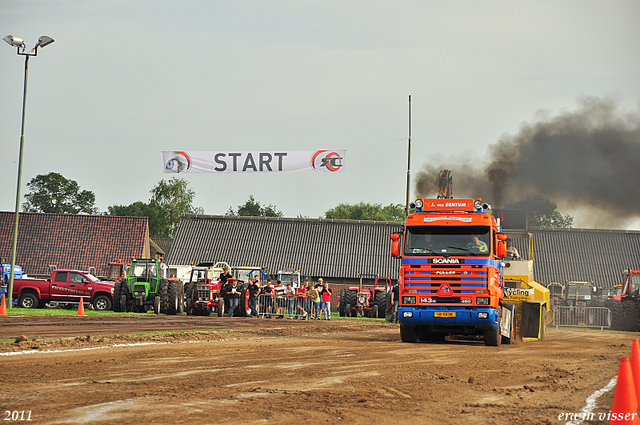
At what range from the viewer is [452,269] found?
16172mm

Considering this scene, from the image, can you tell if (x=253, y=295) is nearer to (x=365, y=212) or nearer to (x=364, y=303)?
(x=364, y=303)

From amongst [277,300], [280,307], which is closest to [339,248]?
[277,300]

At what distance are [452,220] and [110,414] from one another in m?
10.9

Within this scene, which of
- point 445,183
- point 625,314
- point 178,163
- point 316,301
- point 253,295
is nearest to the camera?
point 445,183

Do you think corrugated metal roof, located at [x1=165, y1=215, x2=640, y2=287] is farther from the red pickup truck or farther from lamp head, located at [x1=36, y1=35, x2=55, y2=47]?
lamp head, located at [x1=36, y1=35, x2=55, y2=47]

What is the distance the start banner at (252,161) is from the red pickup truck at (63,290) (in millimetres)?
6726

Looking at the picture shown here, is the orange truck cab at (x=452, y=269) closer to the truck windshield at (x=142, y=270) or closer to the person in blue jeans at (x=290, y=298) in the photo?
the person in blue jeans at (x=290, y=298)

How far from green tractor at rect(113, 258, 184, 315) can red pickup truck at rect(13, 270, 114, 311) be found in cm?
296

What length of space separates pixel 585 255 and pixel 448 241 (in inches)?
1647

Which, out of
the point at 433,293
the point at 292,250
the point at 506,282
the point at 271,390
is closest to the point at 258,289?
the point at 506,282

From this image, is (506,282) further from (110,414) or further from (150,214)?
(150,214)

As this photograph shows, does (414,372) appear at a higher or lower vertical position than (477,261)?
lower

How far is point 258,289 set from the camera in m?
30.2

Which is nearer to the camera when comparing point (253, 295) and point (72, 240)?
point (253, 295)
